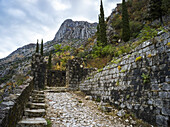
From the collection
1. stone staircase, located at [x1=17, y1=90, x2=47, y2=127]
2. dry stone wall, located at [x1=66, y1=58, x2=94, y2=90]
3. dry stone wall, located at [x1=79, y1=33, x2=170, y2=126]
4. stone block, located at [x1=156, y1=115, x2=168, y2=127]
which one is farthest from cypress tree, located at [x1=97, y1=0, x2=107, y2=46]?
stone block, located at [x1=156, y1=115, x2=168, y2=127]

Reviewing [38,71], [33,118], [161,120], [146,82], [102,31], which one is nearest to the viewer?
[161,120]

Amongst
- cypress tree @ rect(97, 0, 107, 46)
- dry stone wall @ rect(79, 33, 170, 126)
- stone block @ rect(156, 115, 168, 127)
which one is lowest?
stone block @ rect(156, 115, 168, 127)

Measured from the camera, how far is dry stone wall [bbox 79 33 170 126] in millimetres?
3207

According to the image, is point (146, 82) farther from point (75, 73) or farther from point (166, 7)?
point (166, 7)

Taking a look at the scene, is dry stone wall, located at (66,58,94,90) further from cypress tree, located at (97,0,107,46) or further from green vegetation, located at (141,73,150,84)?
cypress tree, located at (97,0,107,46)

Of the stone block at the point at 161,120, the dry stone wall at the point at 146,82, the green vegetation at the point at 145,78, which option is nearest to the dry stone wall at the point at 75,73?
the dry stone wall at the point at 146,82

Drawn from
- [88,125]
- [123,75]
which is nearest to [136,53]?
[123,75]

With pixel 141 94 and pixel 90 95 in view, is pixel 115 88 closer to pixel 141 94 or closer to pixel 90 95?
pixel 141 94

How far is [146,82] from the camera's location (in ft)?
12.5

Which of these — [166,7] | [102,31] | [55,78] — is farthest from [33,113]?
[166,7]

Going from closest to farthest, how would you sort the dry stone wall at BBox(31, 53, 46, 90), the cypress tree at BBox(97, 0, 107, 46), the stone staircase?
the stone staircase
the dry stone wall at BBox(31, 53, 46, 90)
the cypress tree at BBox(97, 0, 107, 46)

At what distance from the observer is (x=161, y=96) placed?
322 cm

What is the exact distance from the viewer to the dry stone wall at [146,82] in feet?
10.5

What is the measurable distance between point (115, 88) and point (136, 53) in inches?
78.9
